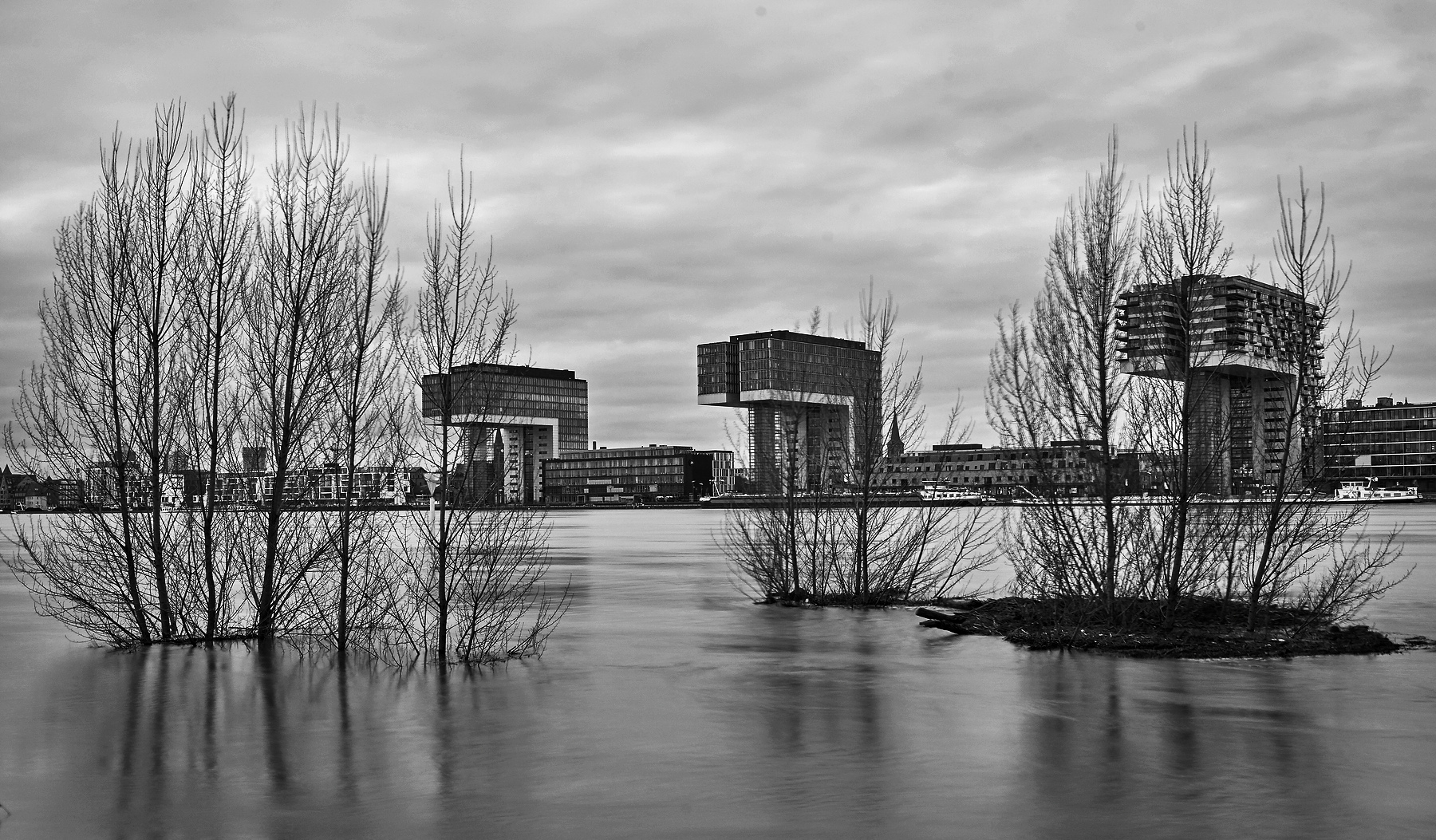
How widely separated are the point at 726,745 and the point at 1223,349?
47.8 feet

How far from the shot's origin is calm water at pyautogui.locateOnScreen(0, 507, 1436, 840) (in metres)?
12.3

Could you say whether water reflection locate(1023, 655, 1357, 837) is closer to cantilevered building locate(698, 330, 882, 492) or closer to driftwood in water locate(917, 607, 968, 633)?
driftwood in water locate(917, 607, 968, 633)

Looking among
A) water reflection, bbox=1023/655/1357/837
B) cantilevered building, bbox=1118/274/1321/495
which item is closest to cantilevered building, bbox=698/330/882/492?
cantilevered building, bbox=1118/274/1321/495

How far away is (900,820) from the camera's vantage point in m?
12.1

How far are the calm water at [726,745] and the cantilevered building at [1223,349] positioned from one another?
14.2 ft

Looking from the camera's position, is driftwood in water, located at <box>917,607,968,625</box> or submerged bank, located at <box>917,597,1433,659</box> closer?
submerged bank, located at <box>917,597,1433,659</box>

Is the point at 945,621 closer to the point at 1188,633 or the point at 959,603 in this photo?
the point at 1188,633

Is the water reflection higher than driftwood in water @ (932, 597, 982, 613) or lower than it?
lower

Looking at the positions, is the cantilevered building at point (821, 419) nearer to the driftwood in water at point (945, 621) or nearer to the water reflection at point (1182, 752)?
the driftwood in water at point (945, 621)

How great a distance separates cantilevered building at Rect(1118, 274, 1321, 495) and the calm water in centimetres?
433

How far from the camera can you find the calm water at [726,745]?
12297 mm

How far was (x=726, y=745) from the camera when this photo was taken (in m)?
15.9

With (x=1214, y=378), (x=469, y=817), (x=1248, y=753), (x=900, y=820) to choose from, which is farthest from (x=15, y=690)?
(x=1214, y=378)

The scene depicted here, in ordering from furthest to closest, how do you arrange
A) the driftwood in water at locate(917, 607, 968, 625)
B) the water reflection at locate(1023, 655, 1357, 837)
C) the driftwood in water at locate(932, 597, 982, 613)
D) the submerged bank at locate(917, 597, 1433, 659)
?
the driftwood in water at locate(932, 597, 982, 613) < the driftwood in water at locate(917, 607, 968, 625) < the submerged bank at locate(917, 597, 1433, 659) < the water reflection at locate(1023, 655, 1357, 837)
